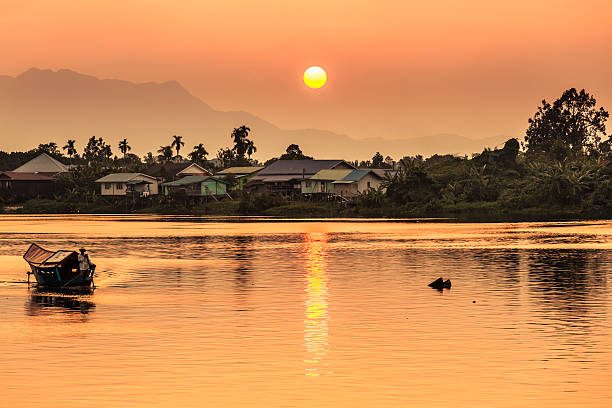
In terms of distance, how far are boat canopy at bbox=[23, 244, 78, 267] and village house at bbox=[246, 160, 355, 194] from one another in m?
113

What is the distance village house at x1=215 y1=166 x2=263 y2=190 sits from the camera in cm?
17062

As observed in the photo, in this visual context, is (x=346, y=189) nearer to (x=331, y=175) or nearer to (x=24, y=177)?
(x=331, y=175)

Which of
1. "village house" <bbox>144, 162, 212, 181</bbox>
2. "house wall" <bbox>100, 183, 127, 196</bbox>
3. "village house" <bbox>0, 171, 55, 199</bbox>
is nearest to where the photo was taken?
"house wall" <bbox>100, 183, 127, 196</bbox>

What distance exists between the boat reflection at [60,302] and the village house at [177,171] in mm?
135451

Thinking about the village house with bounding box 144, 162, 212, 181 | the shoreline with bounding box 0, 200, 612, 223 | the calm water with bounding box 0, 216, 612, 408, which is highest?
the village house with bounding box 144, 162, 212, 181

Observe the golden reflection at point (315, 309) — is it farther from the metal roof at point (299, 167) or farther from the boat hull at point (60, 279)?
the metal roof at point (299, 167)

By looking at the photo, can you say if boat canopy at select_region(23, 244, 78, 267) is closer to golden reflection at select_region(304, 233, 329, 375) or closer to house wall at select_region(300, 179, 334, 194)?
golden reflection at select_region(304, 233, 329, 375)

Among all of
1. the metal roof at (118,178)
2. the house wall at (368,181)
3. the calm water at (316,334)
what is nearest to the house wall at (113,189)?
the metal roof at (118,178)

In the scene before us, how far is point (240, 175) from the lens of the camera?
565ft

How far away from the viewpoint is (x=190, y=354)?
24172 millimetres

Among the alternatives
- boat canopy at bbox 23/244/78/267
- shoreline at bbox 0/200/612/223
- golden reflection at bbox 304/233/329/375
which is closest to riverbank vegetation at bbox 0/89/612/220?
shoreline at bbox 0/200/612/223

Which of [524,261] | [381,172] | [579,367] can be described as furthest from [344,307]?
[381,172]

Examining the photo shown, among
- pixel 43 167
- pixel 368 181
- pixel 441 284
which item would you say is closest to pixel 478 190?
pixel 368 181

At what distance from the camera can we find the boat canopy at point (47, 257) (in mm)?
40188
